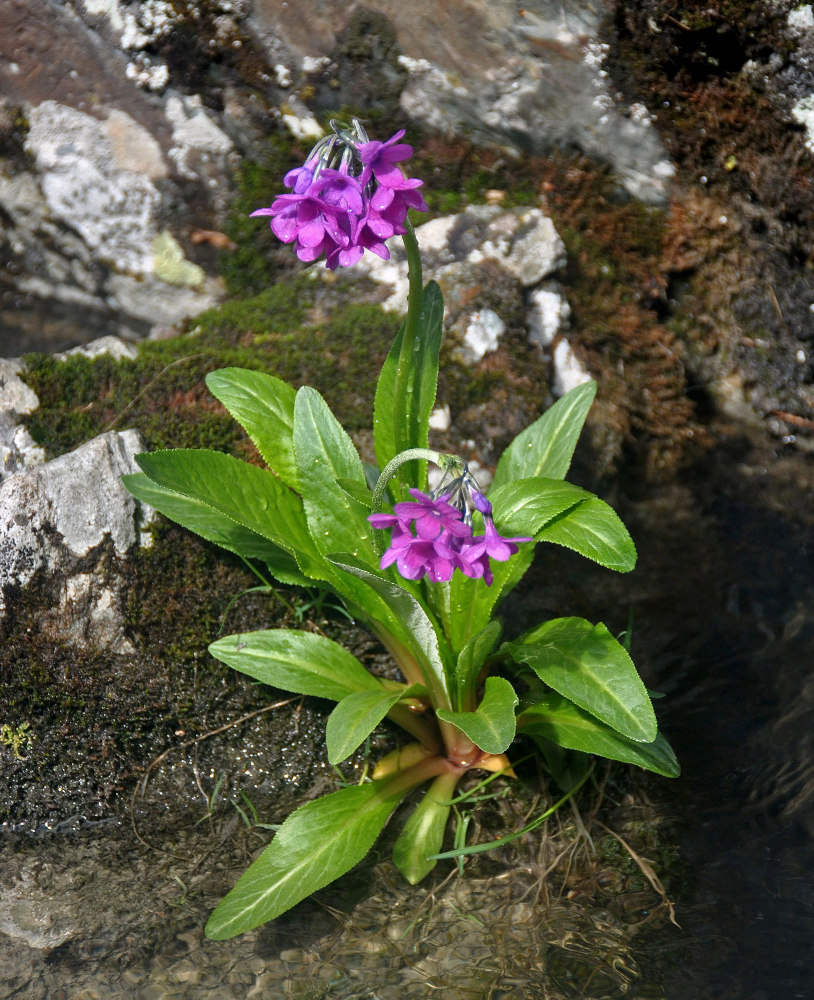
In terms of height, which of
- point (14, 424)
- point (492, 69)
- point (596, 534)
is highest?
point (492, 69)

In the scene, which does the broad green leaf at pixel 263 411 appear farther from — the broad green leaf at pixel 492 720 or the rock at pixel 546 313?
the rock at pixel 546 313

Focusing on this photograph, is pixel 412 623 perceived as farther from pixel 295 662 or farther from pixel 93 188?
pixel 93 188

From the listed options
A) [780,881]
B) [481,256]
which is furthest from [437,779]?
[481,256]

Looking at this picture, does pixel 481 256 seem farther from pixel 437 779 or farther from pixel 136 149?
pixel 437 779

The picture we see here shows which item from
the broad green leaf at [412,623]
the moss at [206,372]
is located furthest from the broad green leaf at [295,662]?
the moss at [206,372]

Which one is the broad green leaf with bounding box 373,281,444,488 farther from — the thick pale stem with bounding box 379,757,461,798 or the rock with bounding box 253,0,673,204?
the rock with bounding box 253,0,673,204

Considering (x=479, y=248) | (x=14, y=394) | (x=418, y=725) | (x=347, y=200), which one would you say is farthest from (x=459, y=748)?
(x=479, y=248)
